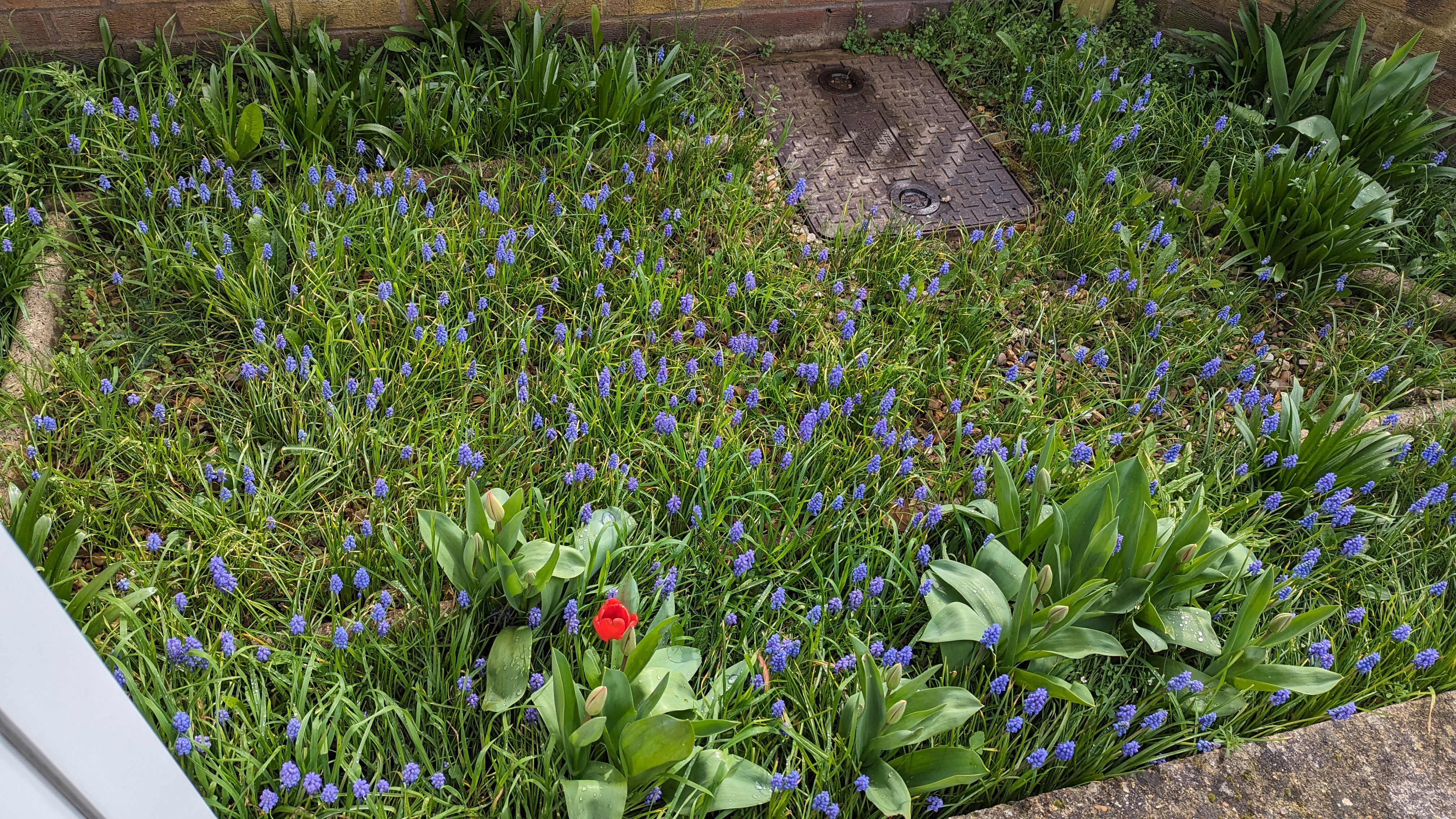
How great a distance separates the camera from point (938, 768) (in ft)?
6.10

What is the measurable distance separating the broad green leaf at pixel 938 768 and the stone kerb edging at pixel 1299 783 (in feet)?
0.41

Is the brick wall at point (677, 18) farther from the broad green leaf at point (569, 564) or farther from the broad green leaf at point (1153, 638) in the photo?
the broad green leaf at point (1153, 638)

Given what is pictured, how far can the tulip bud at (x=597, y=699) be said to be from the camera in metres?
1.66

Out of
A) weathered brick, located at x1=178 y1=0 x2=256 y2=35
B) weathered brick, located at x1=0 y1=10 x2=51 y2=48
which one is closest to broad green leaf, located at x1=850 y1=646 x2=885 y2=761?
weathered brick, located at x1=178 y1=0 x2=256 y2=35

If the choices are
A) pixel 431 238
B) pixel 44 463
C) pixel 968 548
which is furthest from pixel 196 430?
pixel 968 548

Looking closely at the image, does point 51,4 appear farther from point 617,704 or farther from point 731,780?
point 731,780

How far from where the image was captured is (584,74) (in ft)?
10.8

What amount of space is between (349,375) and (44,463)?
74 cm

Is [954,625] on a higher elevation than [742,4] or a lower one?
lower

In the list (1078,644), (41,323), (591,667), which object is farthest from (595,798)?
(41,323)

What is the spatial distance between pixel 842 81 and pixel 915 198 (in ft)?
2.70

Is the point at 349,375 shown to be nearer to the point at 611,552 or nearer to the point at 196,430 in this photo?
the point at 196,430

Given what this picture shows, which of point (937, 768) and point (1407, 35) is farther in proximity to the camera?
point (1407, 35)

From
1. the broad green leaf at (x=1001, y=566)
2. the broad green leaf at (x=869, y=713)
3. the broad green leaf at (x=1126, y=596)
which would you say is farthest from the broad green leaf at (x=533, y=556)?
the broad green leaf at (x=1126, y=596)
